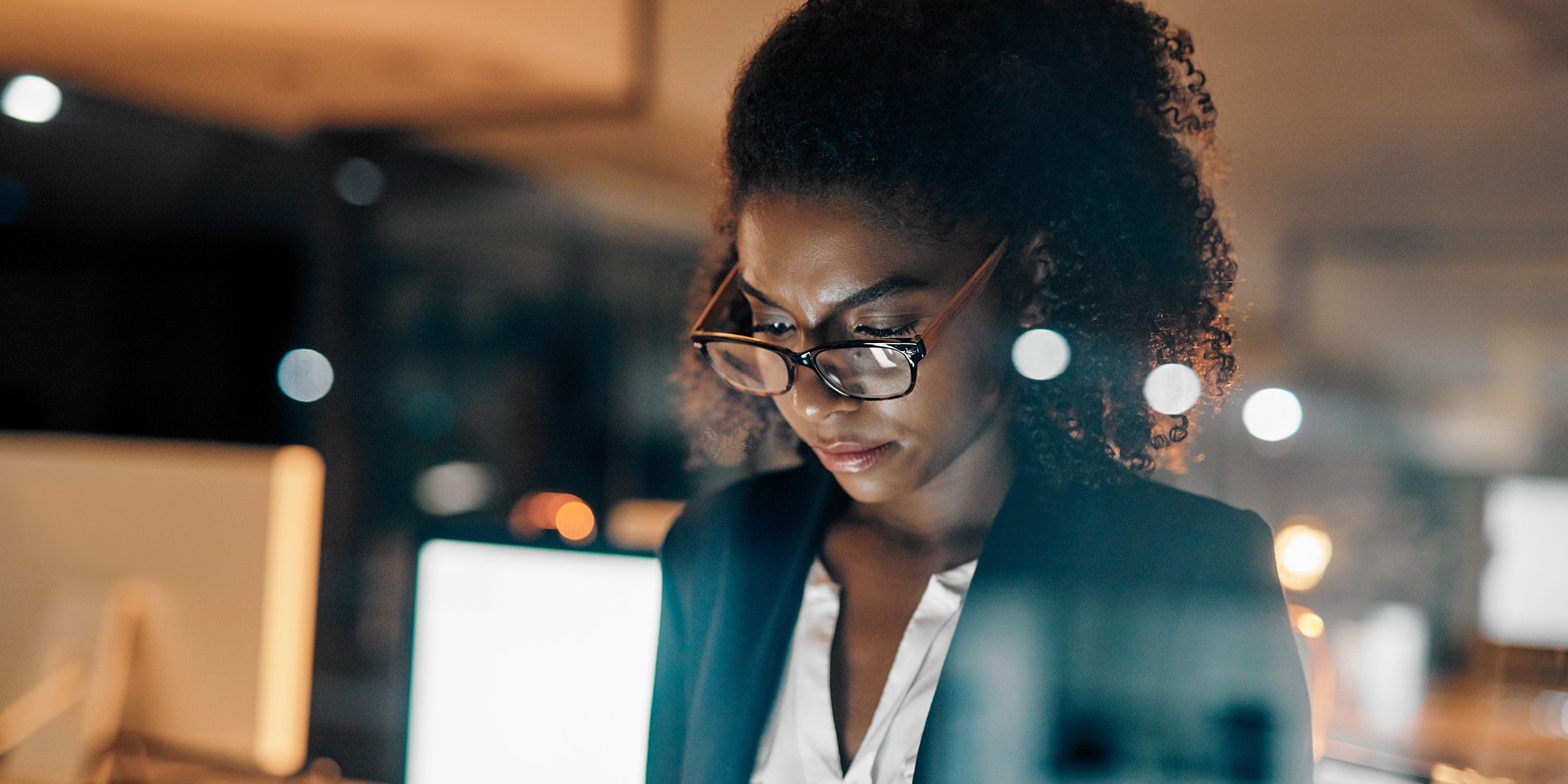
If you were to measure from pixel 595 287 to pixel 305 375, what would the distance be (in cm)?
104

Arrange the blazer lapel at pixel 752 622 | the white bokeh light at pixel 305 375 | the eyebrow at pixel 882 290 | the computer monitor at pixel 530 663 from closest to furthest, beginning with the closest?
the eyebrow at pixel 882 290
the blazer lapel at pixel 752 622
the computer monitor at pixel 530 663
the white bokeh light at pixel 305 375

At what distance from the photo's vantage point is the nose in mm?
729

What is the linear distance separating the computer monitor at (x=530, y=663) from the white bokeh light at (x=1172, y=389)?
0.56 metres

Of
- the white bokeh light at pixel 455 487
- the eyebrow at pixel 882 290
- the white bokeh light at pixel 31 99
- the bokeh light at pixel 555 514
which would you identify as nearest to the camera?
the eyebrow at pixel 882 290

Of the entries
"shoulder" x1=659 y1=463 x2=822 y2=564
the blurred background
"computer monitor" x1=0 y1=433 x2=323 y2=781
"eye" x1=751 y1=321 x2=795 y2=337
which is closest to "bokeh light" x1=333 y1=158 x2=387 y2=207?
the blurred background

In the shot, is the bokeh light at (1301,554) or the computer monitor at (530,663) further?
the computer monitor at (530,663)

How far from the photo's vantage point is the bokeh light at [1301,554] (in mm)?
774

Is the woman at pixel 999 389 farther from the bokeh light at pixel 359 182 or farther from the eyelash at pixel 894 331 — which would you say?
the bokeh light at pixel 359 182

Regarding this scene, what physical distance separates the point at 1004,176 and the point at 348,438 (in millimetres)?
3051

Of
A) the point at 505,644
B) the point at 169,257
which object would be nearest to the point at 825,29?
the point at 505,644

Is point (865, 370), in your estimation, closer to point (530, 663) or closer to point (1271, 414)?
point (1271, 414)

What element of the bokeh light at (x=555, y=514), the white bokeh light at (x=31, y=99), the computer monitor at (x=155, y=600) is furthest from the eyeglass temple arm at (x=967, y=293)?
the white bokeh light at (x=31, y=99)

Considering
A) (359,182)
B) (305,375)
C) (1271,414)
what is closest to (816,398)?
(1271,414)

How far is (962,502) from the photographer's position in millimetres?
761
